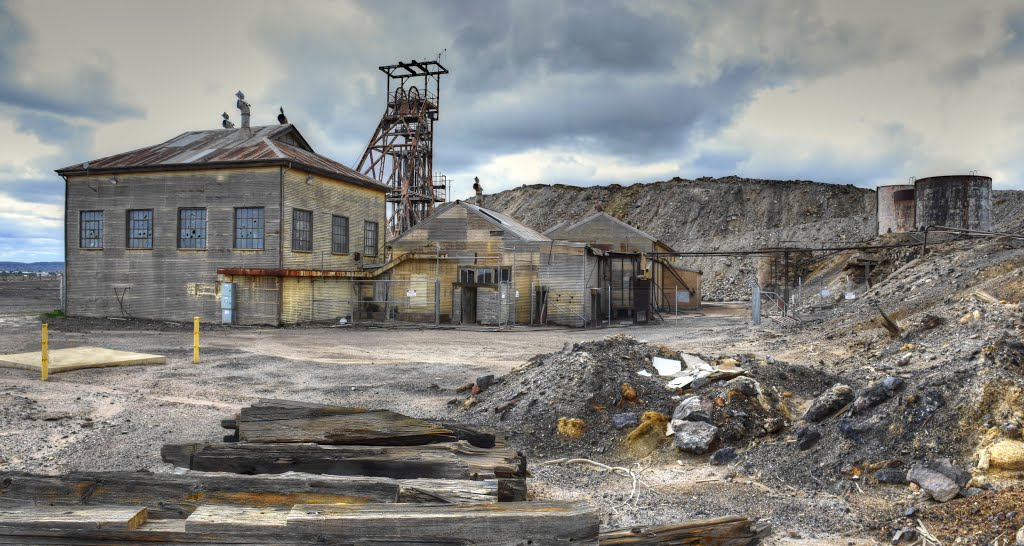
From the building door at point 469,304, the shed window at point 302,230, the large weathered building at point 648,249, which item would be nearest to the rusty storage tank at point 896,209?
the large weathered building at point 648,249

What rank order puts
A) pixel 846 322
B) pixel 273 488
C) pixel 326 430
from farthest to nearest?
pixel 846 322
pixel 326 430
pixel 273 488

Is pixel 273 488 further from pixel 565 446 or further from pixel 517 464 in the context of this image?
pixel 565 446

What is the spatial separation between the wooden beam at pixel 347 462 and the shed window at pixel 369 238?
2884 cm

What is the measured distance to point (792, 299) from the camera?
3484 cm

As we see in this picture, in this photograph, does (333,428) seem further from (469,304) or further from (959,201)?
(959,201)

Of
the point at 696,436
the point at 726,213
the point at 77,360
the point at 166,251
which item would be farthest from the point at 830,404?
the point at 726,213

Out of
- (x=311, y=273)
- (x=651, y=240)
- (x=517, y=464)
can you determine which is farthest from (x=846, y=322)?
(x=651, y=240)

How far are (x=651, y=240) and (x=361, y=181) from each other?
21.6 meters

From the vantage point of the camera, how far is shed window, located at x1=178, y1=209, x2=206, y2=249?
3005 centimetres

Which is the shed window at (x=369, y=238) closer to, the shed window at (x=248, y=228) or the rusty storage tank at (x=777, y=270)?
the shed window at (x=248, y=228)

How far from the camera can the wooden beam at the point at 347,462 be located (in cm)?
603

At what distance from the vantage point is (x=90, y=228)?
31828 millimetres

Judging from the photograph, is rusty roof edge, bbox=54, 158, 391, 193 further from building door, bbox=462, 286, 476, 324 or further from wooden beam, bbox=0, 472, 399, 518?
wooden beam, bbox=0, 472, 399, 518

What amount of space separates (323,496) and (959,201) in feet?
117
